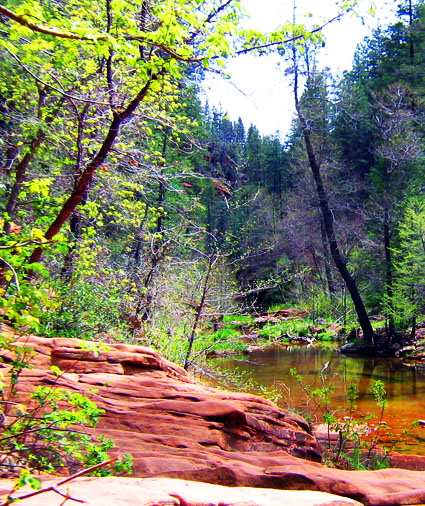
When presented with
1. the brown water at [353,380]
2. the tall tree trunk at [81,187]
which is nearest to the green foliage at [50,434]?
the tall tree trunk at [81,187]

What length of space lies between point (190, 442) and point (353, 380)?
9.62 meters

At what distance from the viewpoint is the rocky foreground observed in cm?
340

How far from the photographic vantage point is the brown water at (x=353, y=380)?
930 cm

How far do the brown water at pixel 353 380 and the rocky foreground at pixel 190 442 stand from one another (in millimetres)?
2535

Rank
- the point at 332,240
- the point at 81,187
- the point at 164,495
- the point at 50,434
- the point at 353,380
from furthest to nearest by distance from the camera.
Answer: the point at 332,240 → the point at 353,380 → the point at 81,187 → the point at 50,434 → the point at 164,495

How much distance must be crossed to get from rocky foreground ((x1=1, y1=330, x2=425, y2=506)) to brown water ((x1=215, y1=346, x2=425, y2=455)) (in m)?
2.53

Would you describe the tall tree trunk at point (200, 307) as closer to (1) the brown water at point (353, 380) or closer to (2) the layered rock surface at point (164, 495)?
(1) the brown water at point (353, 380)

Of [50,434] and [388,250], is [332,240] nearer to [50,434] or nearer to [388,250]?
[388,250]

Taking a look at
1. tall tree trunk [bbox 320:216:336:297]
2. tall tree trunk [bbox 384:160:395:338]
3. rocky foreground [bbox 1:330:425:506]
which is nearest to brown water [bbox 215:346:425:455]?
rocky foreground [bbox 1:330:425:506]

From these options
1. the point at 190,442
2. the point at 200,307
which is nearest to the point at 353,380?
the point at 200,307

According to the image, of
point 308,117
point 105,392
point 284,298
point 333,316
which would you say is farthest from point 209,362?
point 284,298

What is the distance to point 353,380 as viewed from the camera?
13438mm

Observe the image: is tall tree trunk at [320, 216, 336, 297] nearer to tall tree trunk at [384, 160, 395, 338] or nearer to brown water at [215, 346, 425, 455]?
tall tree trunk at [384, 160, 395, 338]

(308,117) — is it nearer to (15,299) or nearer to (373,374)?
(373,374)
